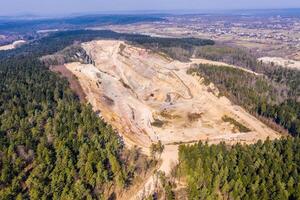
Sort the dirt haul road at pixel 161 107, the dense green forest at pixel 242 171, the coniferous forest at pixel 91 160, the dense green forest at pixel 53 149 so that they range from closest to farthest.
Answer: the dense green forest at pixel 242 171 → the coniferous forest at pixel 91 160 → the dense green forest at pixel 53 149 → the dirt haul road at pixel 161 107

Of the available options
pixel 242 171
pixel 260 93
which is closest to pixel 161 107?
pixel 260 93

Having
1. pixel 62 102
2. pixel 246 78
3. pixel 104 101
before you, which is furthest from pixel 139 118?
pixel 246 78

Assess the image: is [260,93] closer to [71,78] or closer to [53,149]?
[71,78]

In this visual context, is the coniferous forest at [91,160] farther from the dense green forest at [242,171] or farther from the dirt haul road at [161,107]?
the dirt haul road at [161,107]

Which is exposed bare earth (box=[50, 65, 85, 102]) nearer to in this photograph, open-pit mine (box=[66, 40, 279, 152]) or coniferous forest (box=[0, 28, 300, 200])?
open-pit mine (box=[66, 40, 279, 152])

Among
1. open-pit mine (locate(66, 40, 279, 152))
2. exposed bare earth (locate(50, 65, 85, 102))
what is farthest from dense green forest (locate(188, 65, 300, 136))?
exposed bare earth (locate(50, 65, 85, 102))

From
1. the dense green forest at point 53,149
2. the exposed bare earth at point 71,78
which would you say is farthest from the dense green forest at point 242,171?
the exposed bare earth at point 71,78

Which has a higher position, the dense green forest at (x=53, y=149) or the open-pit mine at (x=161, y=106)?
the dense green forest at (x=53, y=149)
